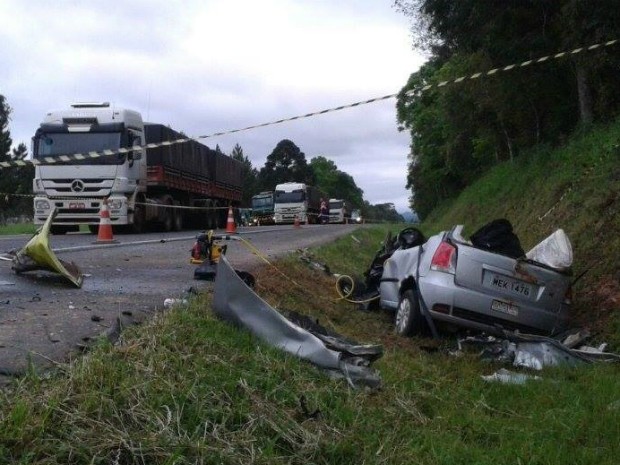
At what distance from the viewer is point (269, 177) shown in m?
113

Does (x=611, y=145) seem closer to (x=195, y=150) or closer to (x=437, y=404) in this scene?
(x=437, y=404)

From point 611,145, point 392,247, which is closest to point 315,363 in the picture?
point 392,247

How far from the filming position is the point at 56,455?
3059 mm

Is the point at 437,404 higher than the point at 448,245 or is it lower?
lower

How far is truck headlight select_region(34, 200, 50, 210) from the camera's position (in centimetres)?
2084

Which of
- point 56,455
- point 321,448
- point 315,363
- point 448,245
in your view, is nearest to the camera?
point 56,455

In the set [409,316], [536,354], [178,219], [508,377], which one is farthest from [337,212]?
[508,377]

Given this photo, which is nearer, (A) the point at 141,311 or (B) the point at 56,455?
(B) the point at 56,455

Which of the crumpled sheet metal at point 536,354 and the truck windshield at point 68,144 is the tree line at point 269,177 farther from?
the crumpled sheet metal at point 536,354

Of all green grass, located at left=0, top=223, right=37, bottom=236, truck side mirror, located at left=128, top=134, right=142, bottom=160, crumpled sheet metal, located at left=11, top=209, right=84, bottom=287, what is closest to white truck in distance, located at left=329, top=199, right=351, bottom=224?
green grass, located at left=0, top=223, right=37, bottom=236

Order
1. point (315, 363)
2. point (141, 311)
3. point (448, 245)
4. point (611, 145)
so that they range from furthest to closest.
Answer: point (611, 145), point (448, 245), point (141, 311), point (315, 363)

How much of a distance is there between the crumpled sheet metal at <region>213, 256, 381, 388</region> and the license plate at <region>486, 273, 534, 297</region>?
2.93 meters

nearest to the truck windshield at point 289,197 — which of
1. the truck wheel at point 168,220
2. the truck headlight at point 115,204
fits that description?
the truck wheel at point 168,220

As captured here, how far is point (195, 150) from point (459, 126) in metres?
10.5
